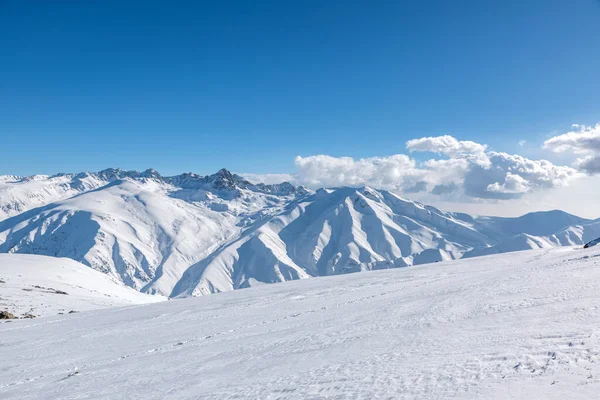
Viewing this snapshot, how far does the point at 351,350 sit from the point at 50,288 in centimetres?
5341

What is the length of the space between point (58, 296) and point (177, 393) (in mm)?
45302

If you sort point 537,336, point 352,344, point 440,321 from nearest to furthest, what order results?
point 537,336 < point 352,344 < point 440,321

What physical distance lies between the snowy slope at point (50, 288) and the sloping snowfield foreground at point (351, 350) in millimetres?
17463

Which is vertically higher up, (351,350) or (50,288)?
(50,288)

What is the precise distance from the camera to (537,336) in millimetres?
12195

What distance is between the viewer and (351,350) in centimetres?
1448

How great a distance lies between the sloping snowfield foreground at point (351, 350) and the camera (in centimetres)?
1003

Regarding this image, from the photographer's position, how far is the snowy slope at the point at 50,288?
43.8 metres

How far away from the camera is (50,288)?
54.0 meters

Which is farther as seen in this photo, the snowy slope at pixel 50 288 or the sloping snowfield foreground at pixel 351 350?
the snowy slope at pixel 50 288

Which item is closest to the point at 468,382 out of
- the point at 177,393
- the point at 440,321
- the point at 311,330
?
the point at 440,321

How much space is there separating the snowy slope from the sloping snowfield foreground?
17.5 metres

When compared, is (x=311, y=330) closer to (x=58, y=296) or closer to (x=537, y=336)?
(x=537, y=336)

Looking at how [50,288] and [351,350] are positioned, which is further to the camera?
[50,288]
